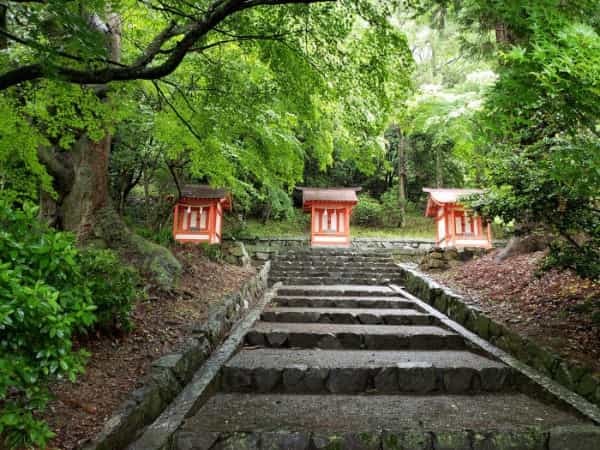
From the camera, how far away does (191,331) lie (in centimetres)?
370

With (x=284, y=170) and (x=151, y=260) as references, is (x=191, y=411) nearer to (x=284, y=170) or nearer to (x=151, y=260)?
(x=151, y=260)

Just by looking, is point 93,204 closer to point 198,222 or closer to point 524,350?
point 524,350

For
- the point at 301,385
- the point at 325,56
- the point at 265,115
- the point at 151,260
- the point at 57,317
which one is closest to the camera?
the point at 57,317

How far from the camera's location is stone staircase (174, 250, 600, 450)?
7.45 ft

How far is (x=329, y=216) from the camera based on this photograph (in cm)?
1492

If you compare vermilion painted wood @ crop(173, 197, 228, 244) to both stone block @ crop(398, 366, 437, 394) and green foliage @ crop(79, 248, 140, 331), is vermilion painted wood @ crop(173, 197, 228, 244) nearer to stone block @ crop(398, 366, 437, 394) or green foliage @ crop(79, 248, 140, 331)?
green foliage @ crop(79, 248, 140, 331)

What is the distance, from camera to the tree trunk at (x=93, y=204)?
5.28 m

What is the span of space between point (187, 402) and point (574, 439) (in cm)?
272

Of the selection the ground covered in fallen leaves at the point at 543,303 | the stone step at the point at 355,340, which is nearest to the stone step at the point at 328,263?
the ground covered in fallen leaves at the point at 543,303

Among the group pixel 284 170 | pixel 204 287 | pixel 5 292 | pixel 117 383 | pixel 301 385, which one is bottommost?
pixel 301 385

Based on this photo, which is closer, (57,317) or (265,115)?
(57,317)

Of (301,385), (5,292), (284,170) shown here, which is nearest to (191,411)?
(301,385)

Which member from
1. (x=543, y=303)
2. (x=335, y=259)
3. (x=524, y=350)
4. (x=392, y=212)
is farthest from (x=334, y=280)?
(x=392, y=212)

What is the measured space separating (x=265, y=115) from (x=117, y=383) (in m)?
3.33
